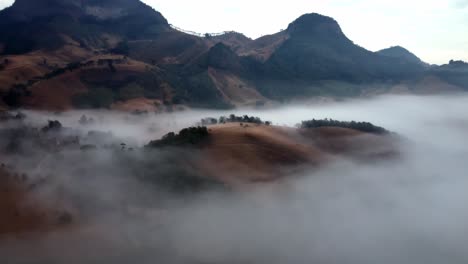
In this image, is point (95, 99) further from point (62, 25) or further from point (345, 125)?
point (62, 25)

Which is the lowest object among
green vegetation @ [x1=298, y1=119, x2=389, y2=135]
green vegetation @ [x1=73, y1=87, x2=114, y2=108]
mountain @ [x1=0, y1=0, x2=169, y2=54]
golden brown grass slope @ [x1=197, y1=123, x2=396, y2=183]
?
golden brown grass slope @ [x1=197, y1=123, x2=396, y2=183]

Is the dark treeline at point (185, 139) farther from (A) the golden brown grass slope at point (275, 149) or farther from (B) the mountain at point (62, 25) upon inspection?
(B) the mountain at point (62, 25)

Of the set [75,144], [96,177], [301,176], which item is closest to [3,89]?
[75,144]

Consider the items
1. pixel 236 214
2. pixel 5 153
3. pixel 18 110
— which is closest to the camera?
pixel 236 214

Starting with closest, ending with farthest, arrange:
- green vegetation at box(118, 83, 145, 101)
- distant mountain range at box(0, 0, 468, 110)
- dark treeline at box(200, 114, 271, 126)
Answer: dark treeline at box(200, 114, 271, 126) < distant mountain range at box(0, 0, 468, 110) < green vegetation at box(118, 83, 145, 101)

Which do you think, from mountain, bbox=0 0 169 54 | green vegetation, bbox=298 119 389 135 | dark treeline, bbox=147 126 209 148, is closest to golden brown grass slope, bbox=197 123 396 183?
dark treeline, bbox=147 126 209 148

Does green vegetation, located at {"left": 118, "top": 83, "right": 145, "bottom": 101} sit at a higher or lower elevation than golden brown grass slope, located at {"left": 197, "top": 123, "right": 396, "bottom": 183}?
higher

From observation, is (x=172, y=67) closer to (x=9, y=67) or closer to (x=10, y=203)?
(x=9, y=67)

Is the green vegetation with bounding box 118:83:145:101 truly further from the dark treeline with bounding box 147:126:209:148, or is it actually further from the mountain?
the dark treeline with bounding box 147:126:209:148

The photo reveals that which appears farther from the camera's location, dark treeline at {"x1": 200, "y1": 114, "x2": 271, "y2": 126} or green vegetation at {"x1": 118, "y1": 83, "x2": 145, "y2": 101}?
green vegetation at {"x1": 118, "y1": 83, "x2": 145, "y2": 101}
